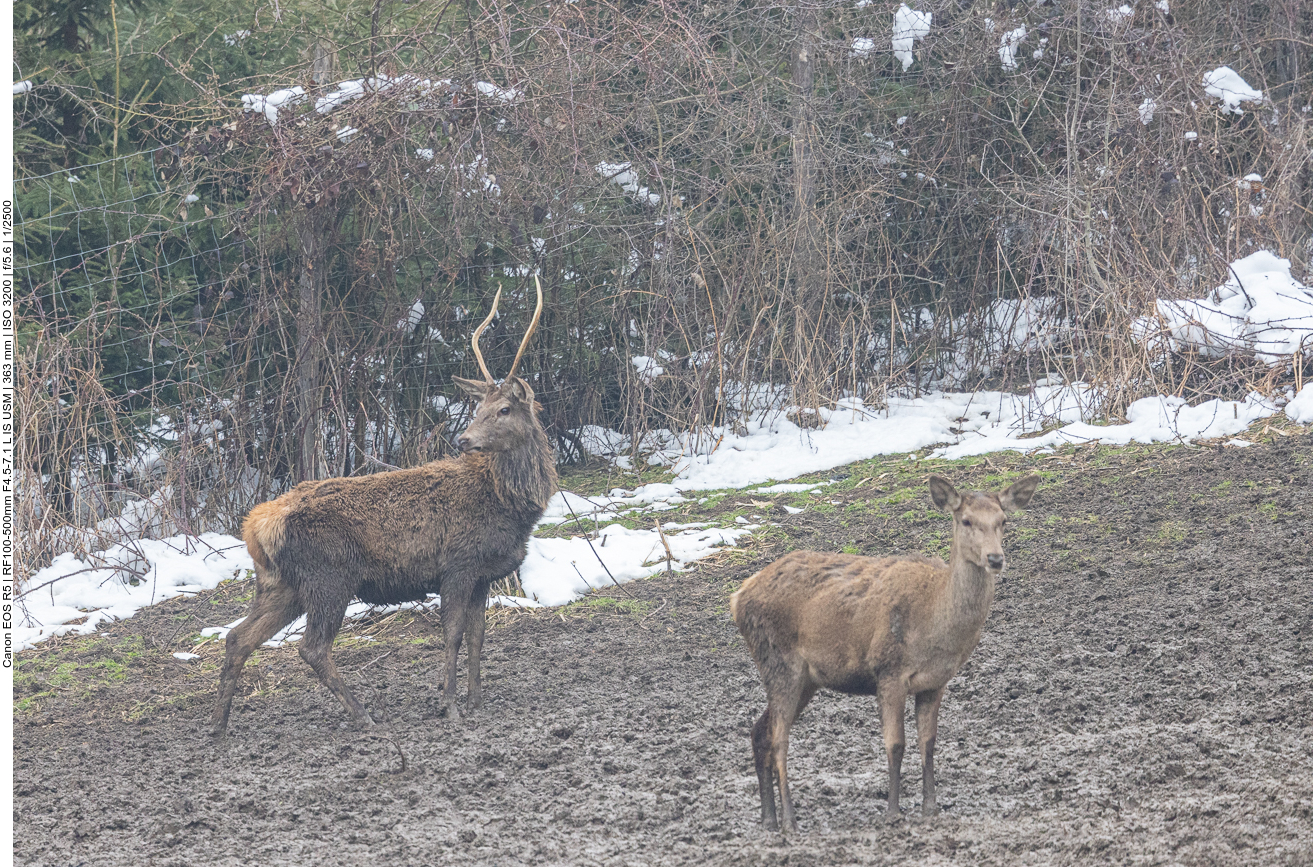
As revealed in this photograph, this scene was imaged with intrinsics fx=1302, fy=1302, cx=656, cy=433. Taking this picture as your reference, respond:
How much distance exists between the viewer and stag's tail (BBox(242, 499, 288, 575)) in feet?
21.9

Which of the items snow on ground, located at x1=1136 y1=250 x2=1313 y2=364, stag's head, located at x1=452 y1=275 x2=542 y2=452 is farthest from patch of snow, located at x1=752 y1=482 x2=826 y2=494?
stag's head, located at x1=452 y1=275 x2=542 y2=452

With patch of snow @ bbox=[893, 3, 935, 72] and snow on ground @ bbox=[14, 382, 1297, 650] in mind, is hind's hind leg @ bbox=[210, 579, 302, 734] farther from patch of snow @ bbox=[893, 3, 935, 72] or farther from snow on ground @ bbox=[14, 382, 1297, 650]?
patch of snow @ bbox=[893, 3, 935, 72]

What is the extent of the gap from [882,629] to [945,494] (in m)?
0.58

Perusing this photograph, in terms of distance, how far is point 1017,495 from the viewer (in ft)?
16.5

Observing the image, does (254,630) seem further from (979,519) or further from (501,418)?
(979,519)

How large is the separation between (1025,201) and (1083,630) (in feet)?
22.0

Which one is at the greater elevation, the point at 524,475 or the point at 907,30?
the point at 907,30

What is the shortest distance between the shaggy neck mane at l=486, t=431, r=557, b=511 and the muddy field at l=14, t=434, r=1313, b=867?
0.94m

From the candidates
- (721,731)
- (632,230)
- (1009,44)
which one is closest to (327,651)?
(721,731)

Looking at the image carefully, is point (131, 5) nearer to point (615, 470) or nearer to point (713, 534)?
point (615, 470)

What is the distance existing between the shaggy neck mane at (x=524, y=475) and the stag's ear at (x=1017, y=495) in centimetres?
307

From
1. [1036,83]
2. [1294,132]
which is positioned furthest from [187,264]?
[1294,132]

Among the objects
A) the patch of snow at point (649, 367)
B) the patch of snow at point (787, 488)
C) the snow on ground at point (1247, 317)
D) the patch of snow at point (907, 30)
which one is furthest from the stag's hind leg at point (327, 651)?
the patch of snow at point (907, 30)

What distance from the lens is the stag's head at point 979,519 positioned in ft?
15.2
